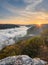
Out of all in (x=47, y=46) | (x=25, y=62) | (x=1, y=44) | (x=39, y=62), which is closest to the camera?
(x=25, y=62)

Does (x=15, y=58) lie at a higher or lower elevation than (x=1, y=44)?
higher

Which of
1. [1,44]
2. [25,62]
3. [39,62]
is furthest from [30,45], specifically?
[1,44]

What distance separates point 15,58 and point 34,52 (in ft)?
20.1

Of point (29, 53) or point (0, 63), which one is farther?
point (29, 53)

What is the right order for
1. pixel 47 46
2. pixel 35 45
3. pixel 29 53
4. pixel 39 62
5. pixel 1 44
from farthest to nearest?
pixel 1 44
pixel 47 46
pixel 35 45
pixel 29 53
pixel 39 62

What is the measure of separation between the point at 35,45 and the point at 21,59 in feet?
23.4

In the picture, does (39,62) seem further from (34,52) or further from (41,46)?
(41,46)

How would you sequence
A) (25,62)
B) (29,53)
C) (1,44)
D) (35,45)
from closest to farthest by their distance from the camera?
1. (25,62)
2. (29,53)
3. (35,45)
4. (1,44)

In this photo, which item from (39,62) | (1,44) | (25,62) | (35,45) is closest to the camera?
(25,62)

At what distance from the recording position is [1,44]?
2853 centimetres

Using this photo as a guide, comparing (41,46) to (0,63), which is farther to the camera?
(41,46)

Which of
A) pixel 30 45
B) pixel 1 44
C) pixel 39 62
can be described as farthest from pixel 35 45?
pixel 1 44

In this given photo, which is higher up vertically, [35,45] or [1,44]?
→ [35,45]

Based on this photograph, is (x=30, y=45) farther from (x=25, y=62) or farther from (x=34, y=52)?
(x=25, y=62)
